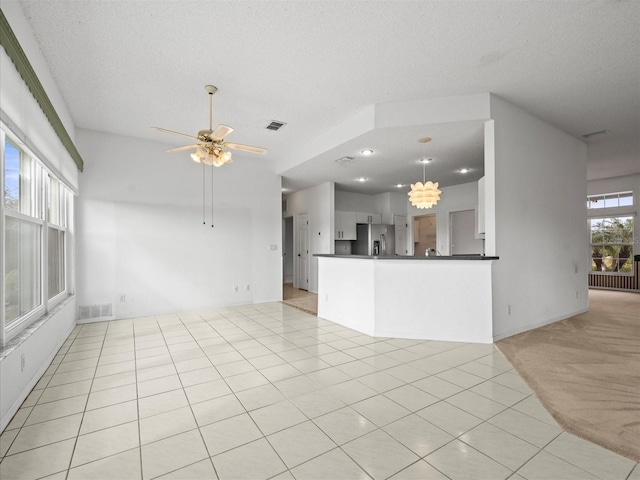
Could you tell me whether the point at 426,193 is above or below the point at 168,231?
above

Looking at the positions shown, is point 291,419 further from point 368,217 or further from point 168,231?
point 368,217

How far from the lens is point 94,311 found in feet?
16.3

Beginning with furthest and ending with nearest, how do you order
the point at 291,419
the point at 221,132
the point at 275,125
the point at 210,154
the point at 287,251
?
the point at 287,251 → the point at 275,125 → the point at 210,154 → the point at 221,132 → the point at 291,419

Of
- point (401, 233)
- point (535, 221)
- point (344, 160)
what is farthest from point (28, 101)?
point (401, 233)

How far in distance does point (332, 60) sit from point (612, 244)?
9745 millimetres

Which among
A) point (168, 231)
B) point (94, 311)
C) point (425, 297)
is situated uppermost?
point (168, 231)

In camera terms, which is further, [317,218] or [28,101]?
[317,218]

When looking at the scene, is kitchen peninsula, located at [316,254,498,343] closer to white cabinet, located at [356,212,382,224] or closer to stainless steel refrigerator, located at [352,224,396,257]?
stainless steel refrigerator, located at [352,224,396,257]

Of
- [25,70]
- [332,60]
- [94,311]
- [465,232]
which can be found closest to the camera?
[25,70]

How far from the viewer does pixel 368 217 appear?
344 inches

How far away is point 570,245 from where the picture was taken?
5.15 m

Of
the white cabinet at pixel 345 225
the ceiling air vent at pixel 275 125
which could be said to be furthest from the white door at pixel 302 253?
the ceiling air vent at pixel 275 125

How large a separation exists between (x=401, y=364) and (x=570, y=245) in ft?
13.7

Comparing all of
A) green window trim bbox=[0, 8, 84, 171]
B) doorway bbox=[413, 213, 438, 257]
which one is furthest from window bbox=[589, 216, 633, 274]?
green window trim bbox=[0, 8, 84, 171]
